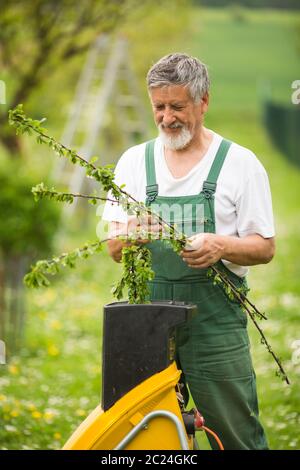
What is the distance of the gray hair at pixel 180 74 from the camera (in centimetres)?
310

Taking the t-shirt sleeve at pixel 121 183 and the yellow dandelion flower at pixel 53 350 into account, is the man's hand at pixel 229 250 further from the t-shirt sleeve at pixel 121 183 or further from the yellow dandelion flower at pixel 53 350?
the yellow dandelion flower at pixel 53 350

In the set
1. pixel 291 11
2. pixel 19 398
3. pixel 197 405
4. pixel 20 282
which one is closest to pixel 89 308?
pixel 20 282

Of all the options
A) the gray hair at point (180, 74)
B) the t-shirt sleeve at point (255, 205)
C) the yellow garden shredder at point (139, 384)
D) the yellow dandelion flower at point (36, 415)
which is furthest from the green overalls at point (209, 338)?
the yellow dandelion flower at point (36, 415)

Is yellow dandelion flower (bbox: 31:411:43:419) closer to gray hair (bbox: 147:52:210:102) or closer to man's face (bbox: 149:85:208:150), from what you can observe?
man's face (bbox: 149:85:208:150)

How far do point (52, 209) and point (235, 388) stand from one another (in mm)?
4086

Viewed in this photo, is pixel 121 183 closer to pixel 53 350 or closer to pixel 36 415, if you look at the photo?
pixel 36 415

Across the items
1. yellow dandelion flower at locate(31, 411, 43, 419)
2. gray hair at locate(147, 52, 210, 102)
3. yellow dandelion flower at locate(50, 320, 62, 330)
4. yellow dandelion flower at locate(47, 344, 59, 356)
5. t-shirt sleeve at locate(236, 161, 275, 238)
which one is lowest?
yellow dandelion flower at locate(31, 411, 43, 419)

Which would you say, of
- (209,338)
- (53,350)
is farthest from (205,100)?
(53,350)

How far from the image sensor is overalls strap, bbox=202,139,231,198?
3.16 meters

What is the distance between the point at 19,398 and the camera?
18.7ft

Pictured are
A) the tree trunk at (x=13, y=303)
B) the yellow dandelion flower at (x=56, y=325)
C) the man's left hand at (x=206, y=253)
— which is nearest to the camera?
the man's left hand at (x=206, y=253)

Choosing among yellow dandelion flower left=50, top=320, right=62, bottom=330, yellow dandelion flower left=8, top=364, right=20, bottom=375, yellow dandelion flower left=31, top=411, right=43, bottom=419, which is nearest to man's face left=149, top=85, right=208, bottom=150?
yellow dandelion flower left=31, top=411, right=43, bottom=419

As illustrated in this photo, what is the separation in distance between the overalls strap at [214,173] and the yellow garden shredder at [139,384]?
0.51 metres
